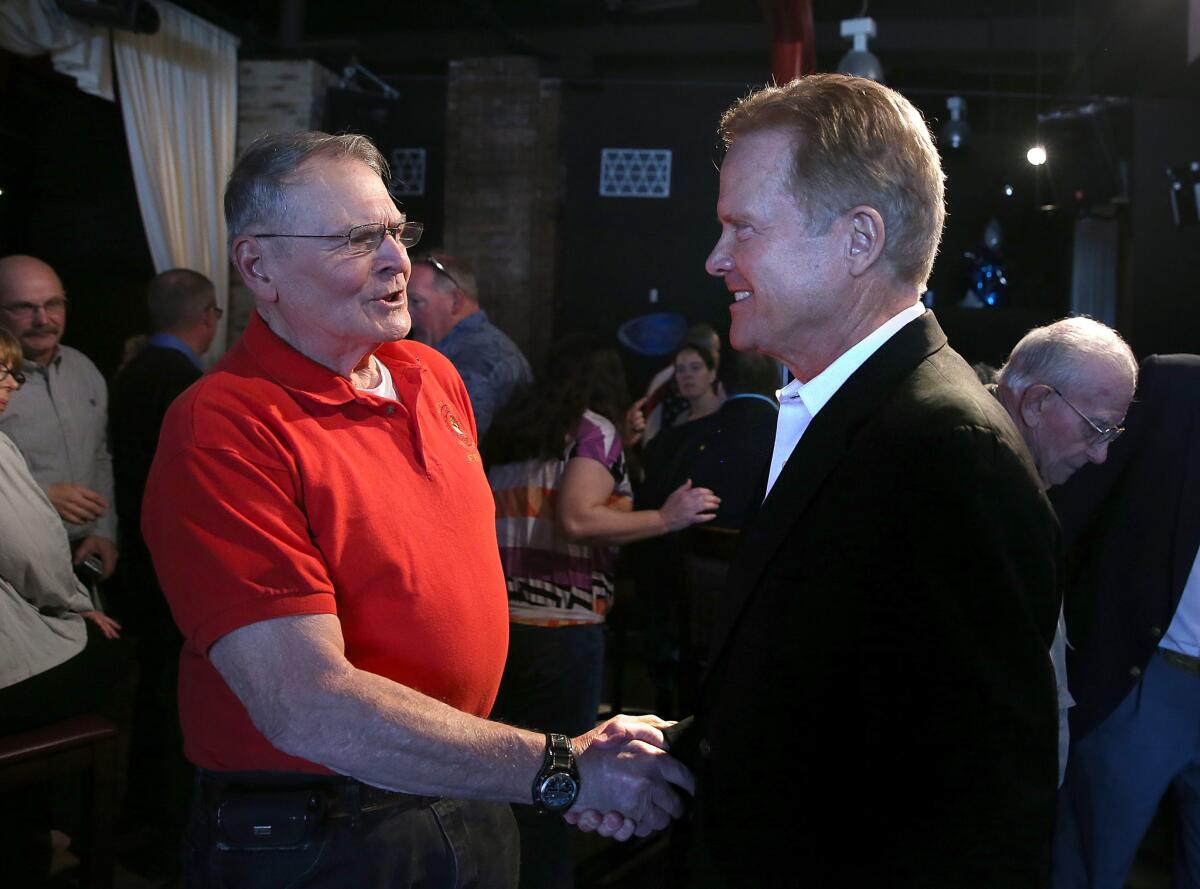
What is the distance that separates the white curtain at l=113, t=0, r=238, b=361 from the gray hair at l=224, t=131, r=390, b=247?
17.5 ft

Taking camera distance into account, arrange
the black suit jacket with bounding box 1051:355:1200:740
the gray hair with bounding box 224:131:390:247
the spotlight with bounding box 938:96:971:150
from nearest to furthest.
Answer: the gray hair with bounding box 224:131:390:247 → the black suit jacket with bounding box 1051:355:1200:740 → the spotlight with bounding box 938:96:971:150

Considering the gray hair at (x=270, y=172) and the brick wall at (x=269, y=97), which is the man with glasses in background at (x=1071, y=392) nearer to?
the gray hair at (x=270, y=172)

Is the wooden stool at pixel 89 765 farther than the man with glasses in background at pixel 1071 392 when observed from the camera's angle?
Yes

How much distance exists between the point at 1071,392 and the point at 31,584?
252cm

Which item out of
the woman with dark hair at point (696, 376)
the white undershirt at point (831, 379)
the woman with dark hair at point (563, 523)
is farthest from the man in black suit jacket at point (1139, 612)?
the woman with dark hair at point (696, 376)

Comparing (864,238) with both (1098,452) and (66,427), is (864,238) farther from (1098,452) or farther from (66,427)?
(66,427)

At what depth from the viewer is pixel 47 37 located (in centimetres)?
545

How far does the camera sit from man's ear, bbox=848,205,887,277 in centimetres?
129

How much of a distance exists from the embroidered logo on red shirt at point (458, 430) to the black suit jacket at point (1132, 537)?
1552mm

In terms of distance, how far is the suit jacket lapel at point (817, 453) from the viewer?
1.20 meters

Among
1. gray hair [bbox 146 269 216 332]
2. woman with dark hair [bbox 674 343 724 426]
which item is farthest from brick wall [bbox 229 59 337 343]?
woman with dark hair [bbox 674 343 724 426]

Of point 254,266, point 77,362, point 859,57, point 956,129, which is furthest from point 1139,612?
point 956,129

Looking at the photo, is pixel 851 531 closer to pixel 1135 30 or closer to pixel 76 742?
pixel 76 742

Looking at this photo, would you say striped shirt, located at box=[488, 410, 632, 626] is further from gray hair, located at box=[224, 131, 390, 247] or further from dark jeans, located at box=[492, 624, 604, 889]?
gray hair, located at box=[224, 131, 390, 247]
